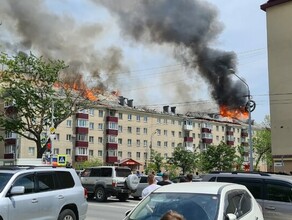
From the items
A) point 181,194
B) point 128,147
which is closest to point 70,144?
point 128,147

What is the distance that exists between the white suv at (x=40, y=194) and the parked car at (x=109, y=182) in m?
11.0

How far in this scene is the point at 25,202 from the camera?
8.99m

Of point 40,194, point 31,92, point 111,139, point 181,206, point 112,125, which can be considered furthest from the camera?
point 112,125

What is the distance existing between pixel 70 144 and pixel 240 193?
7092 centimetres

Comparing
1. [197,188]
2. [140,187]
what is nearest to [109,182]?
[140,187]

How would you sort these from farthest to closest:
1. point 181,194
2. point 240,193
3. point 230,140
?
1. point 230,140
2. point 240,193
3. point 181,194

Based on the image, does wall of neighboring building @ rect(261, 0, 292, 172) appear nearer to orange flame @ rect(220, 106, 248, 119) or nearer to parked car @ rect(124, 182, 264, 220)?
orange flame @ rect(220, 106, 248, 119)

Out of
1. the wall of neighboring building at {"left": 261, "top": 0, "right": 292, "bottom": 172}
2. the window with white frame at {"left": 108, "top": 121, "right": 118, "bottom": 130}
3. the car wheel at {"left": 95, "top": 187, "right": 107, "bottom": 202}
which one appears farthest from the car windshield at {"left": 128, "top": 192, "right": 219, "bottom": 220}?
the window with white frame at {"left": 108, "top": 121, "right": 118, "bottom": 130}

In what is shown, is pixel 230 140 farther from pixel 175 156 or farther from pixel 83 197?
pixel 83 197

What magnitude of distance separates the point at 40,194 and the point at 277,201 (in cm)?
525

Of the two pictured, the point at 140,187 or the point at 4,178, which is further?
the point at 140,187

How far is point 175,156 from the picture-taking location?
80062 millimetres

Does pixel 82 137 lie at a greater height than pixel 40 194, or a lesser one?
greater

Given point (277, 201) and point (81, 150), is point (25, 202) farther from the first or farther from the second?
point (81, 150)
